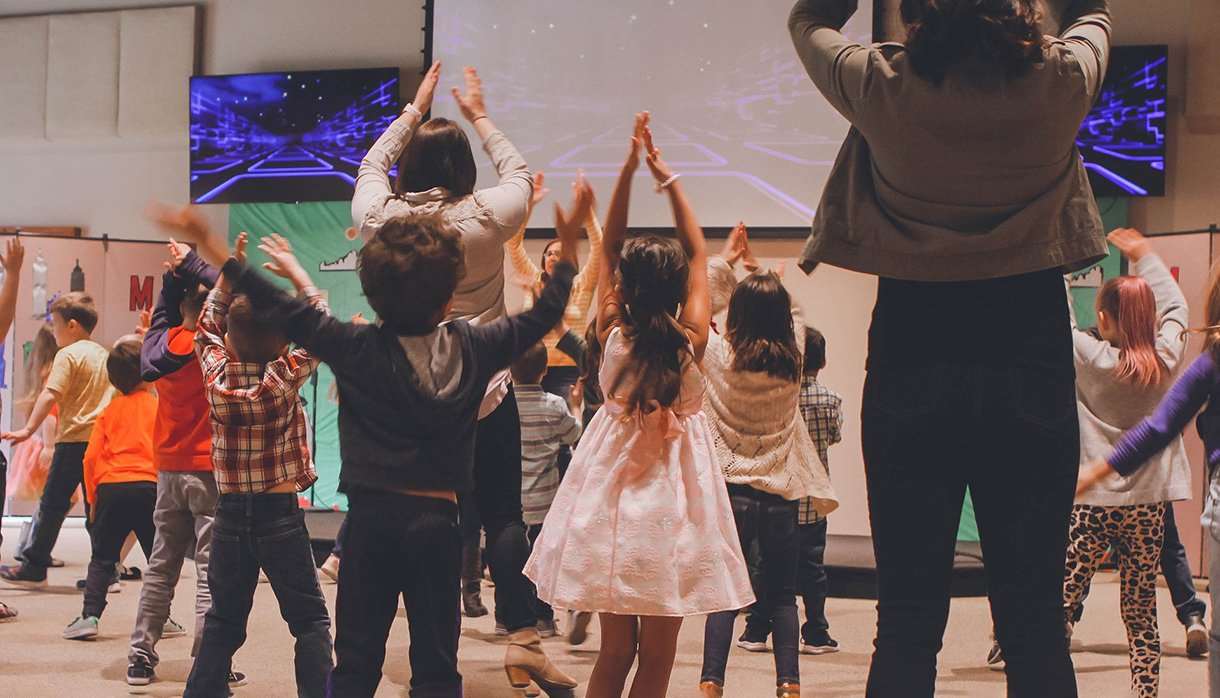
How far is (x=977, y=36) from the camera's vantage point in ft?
5.51

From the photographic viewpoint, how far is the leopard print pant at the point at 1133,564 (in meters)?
3.70

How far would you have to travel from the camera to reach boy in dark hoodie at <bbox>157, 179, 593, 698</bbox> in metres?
→ 2.30

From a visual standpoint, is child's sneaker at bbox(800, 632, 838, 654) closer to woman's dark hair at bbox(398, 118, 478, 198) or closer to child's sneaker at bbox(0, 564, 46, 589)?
woman's dark hair at bbox(398, 118, 478, 198)

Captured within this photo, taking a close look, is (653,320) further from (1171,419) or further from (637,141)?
(1171,419)

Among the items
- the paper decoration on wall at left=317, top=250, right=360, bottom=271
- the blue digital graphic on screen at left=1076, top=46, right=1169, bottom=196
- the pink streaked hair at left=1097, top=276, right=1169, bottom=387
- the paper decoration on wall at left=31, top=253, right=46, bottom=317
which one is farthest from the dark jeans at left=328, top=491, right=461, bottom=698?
the paper decoration on wall at left=31, top=253, right=46, bottom=317

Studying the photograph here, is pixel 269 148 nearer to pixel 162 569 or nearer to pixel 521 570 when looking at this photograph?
pixel 162 569

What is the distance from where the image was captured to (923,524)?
67.8 inches

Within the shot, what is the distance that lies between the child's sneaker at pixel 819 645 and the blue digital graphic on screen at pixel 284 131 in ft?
16.4

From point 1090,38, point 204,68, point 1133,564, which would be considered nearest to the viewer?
point 1090,38

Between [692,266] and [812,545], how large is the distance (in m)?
2.16

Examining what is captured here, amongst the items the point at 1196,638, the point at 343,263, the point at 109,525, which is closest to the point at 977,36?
the point at 1196,638

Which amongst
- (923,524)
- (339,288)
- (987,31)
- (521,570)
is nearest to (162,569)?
(521,570)

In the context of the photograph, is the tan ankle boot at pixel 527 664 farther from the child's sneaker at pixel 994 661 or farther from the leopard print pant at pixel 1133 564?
the child's sneaker at pixel 994 661

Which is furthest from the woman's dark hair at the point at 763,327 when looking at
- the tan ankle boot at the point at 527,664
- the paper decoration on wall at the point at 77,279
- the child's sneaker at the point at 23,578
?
the paper decoration on wall at the point at 77,279
